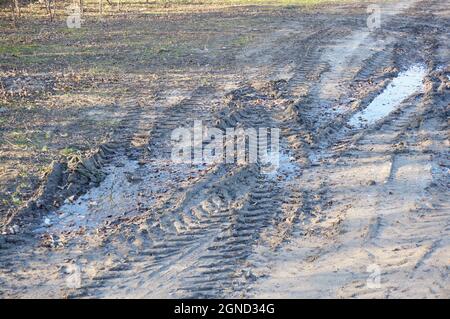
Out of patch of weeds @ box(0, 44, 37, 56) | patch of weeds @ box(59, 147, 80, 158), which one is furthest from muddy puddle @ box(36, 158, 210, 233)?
patch of weeds @ box(0, 44, 37, 56)

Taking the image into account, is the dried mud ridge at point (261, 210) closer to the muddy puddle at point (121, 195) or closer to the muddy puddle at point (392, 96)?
the muddy puddle at point (121, 195)

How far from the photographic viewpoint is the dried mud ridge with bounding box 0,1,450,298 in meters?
6.17

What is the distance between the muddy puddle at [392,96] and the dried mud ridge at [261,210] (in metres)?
0.16

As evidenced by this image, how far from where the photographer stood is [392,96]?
11.8m

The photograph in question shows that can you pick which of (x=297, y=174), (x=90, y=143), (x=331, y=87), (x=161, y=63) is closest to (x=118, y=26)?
(x=161, y=63)

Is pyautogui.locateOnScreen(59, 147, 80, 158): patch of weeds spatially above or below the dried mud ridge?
above

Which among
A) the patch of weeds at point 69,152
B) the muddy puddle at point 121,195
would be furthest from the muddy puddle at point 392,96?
the patch of weeds at point 69,152

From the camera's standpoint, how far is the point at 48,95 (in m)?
Result: 11.4

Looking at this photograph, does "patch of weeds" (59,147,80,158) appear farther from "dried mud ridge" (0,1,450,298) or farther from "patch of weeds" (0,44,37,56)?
"patch of weeds" (0,44,37,56)

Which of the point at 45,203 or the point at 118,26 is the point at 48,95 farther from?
the point at 118,26

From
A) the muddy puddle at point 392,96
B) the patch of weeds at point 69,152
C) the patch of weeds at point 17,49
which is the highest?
the patch of weeds at point 17,49

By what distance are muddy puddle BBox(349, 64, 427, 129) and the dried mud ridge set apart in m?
0.16

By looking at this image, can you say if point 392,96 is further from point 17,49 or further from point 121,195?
point 17,49

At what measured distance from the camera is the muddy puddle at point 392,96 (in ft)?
34.8
